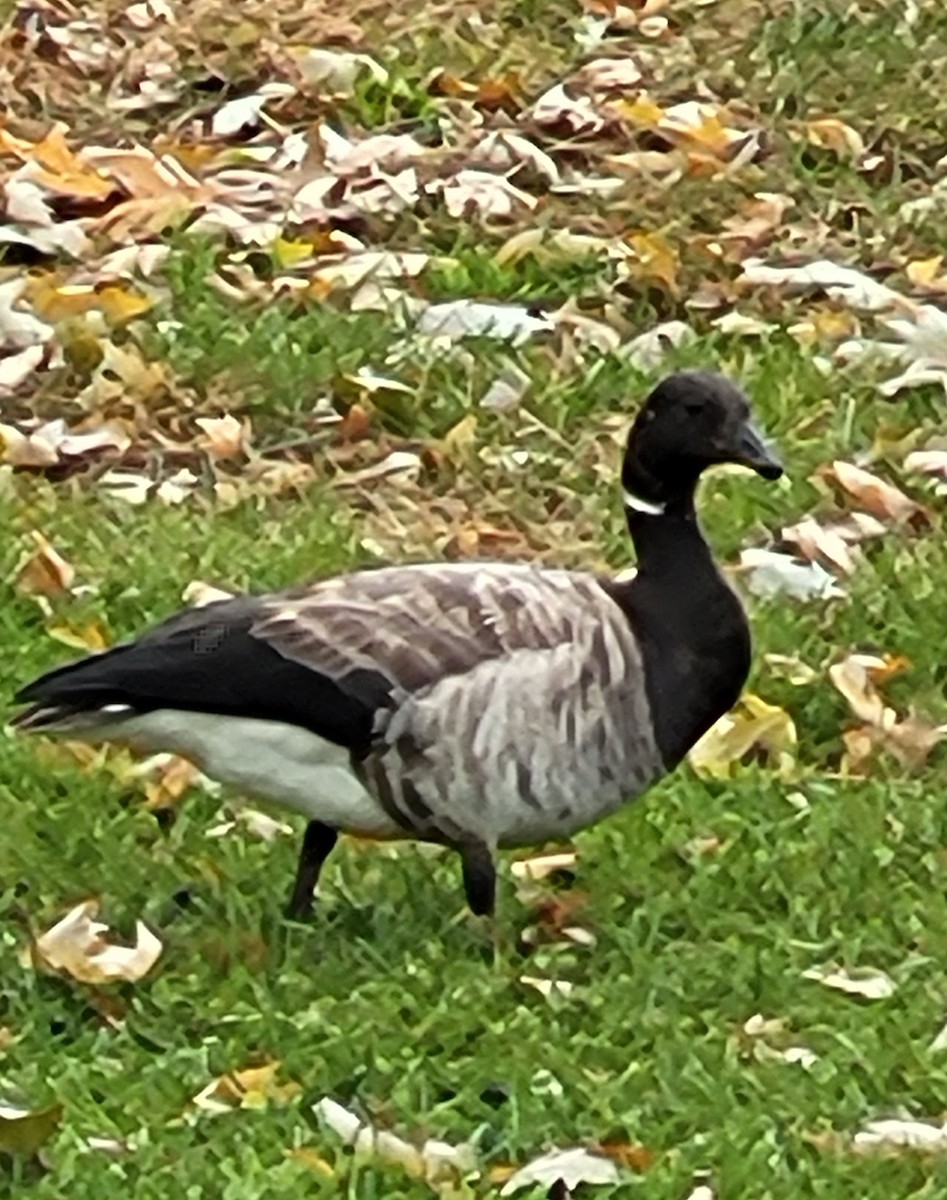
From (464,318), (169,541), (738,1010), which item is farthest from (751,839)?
(464,318)

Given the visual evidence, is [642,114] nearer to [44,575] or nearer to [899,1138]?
[44,575]

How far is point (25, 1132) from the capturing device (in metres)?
5.23

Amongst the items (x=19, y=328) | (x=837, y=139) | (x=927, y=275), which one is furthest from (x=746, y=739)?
(x=837, y=139)

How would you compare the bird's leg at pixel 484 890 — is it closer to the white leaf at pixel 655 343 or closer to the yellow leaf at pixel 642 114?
the white leaf at pixel 655 343

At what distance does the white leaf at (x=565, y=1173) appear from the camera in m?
5.22

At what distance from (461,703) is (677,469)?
74 cm

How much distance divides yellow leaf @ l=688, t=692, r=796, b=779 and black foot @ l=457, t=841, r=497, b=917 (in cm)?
110

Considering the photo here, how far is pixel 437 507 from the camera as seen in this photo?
8.47 meters

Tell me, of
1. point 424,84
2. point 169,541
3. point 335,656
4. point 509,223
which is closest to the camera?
point 335,656

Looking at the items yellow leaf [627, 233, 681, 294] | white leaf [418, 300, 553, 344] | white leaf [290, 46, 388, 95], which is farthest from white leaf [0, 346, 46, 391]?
white leaf [290, 46, 388, 95]

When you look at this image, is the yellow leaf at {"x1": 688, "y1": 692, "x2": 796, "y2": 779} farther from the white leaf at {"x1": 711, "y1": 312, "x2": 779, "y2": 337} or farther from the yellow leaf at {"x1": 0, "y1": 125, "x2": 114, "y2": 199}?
the yellow leaf at {"x1": 0, "y1": 125, "x2": 114, "y2": 199}

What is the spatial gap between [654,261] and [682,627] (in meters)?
3.67

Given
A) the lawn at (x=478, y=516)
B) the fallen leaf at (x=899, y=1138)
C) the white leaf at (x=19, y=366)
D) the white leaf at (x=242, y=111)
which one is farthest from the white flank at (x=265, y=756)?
the white leaf at (x=242, y=111)

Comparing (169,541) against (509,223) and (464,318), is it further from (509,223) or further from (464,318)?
(509,223)
